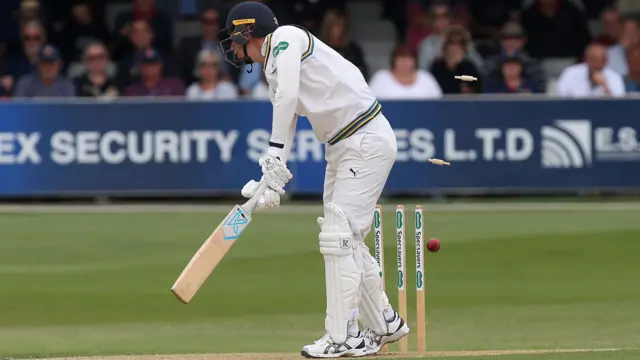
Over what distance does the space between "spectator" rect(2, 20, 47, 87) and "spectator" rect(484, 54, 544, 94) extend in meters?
5.88

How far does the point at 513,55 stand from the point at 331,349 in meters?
10.5

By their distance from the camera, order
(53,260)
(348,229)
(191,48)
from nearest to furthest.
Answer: (348,229), (53,260), (191,48)

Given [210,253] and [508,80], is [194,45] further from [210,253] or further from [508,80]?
[210,253]

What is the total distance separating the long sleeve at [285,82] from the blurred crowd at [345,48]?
353 inches

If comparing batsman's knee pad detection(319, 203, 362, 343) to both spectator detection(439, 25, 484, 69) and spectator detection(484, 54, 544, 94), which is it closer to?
spectator detection(484, 54, 544, 94)

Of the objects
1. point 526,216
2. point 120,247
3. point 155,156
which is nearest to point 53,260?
point 120,247

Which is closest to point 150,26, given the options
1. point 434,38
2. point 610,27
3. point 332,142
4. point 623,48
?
point 434,38

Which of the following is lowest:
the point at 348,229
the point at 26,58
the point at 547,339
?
the point at 547,339

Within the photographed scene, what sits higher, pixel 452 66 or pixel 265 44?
pixel 452 66

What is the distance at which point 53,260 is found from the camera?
13570mm

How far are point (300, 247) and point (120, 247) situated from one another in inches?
66.1

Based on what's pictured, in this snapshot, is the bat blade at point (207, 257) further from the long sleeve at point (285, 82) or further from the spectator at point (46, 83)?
the spectator at point (46, 83)

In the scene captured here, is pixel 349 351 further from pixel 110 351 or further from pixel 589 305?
pixel 589 305

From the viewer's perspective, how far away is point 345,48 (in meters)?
19.2
